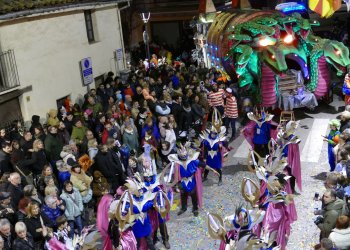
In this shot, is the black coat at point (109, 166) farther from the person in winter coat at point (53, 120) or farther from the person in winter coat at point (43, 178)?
the person in winter coat at point (53, 120)

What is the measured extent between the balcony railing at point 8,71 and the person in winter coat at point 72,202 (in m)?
5.20

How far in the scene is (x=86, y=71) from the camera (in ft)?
51.1

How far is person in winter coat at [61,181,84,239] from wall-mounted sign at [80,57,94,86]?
7.16 metres

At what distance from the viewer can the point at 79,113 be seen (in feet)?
→ 41.6

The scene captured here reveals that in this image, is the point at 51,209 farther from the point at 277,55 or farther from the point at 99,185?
the point at 277,55

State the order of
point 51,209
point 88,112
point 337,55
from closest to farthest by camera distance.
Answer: point 51,209, point 88,112, point 337,55

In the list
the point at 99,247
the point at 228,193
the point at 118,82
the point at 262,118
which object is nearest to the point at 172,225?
the point at 228,193

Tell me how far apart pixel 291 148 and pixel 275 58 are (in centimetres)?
417

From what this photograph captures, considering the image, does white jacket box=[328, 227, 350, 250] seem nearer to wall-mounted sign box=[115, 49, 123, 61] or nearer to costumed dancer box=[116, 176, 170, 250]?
costumed dancer box=[116, 176, 170, 250]

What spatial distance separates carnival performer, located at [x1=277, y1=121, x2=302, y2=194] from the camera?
1009cm

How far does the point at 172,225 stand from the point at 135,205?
7.36 feet

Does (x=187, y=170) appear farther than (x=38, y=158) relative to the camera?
No

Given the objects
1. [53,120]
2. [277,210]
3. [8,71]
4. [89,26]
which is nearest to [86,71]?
[89,26]

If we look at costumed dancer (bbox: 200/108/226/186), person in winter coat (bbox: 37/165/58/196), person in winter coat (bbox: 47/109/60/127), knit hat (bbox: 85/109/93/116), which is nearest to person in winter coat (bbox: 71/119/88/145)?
person in winter coat (bbox: 47/109/60/127)
